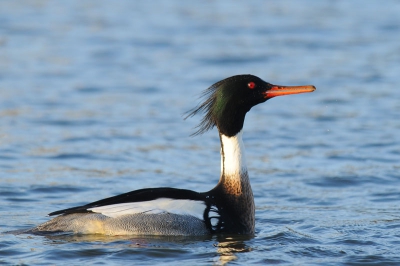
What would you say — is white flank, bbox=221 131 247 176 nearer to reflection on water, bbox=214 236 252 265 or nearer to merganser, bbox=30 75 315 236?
merganser, bbox=30 75 315 236

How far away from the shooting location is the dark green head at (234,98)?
10141 millimetres

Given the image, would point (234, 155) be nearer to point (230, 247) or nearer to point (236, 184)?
point (236, 184)

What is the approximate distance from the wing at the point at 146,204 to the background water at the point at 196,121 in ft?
1.08

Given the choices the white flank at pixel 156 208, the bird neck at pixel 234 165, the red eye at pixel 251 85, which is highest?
the red eye at pixel 251 85

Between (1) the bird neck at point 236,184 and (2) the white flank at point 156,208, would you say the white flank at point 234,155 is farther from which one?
(2) the white flank at point 156,208

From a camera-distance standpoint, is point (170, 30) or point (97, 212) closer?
point (97, 212)

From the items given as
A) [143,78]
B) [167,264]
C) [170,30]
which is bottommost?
[167,264]

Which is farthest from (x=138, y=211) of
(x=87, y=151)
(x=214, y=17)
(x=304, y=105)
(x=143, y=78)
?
(x=214, y=17)

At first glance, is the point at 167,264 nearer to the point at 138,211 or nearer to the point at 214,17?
the point at 138,211

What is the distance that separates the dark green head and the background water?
1.40 metres

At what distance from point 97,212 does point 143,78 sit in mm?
10028

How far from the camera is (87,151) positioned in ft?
47.8

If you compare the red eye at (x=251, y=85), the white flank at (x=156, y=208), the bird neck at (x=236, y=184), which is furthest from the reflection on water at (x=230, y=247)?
the red eye at (x=251, y=85)

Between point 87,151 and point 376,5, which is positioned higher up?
point 376,5
